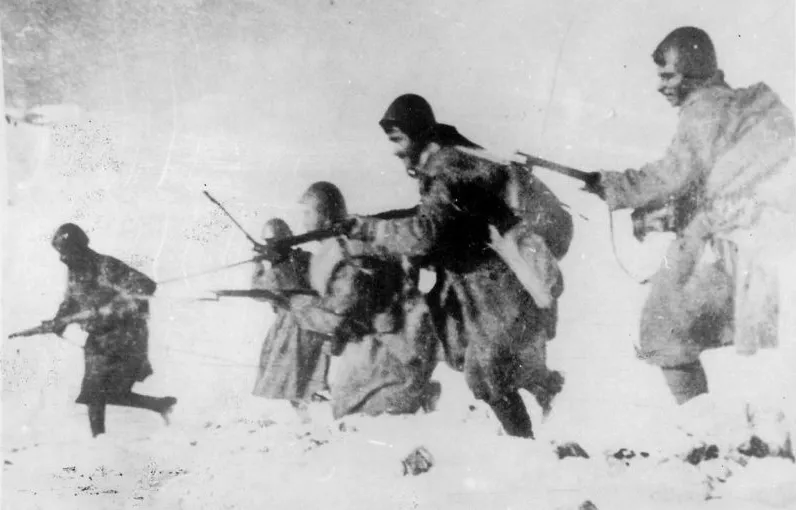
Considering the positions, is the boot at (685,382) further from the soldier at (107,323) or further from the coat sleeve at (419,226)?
the soldier at (107,323)

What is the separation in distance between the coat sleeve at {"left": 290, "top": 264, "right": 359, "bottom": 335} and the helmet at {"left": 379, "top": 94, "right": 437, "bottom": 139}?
55 centimetres

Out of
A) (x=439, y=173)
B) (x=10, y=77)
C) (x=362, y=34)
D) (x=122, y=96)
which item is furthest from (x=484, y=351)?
(x=10, y=77)

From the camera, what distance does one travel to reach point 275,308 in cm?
228

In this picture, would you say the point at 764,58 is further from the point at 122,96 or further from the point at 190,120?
the point at 122,96

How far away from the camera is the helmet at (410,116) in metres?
2.24

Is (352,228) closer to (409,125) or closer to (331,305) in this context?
(331,305)

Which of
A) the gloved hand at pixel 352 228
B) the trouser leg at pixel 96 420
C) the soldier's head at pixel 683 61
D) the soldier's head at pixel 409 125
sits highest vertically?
the soldier's head at pixel 683 61

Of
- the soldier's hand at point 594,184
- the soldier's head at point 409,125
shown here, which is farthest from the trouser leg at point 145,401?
the soldier's hand at point 594,184

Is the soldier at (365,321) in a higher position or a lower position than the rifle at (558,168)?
lower

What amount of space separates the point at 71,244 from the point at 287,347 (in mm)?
893

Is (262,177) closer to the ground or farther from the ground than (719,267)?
farther from the ground

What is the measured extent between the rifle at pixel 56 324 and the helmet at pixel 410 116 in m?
1.31

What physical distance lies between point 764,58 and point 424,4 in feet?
4.16

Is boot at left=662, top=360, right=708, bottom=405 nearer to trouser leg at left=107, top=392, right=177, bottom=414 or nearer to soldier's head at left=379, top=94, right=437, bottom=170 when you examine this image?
soldier's head at left=379, top=94, right=437, bottom=170
